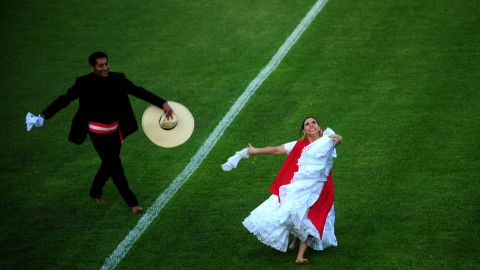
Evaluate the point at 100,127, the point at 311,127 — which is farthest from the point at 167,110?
the point at 311,127

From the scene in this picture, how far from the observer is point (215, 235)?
9.38m

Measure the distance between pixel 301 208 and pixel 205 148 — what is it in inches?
147

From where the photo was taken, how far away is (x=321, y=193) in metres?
8.62

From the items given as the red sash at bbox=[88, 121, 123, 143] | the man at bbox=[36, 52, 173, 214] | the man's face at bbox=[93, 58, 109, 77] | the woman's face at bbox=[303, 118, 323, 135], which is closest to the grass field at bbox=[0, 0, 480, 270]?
the man at bbox=[36, 52, 173, 214]

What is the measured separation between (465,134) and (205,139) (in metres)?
3.73

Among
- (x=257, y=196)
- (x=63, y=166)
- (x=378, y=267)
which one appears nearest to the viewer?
(x=378, y=267)

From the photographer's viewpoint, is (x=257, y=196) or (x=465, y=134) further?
(x=465, y=134)

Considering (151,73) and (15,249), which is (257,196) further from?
(151,73)

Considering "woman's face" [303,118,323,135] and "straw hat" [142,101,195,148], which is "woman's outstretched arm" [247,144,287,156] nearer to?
"woman's face" [303,118,323,135]

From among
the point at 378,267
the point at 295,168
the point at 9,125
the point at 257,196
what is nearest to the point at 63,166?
the point at 9,125

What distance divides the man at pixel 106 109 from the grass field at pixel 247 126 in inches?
25.4

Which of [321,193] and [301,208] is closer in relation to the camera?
[301,208]

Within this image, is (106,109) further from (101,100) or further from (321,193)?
(321,193)

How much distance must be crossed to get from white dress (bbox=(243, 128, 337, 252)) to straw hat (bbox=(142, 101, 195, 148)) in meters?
1.54
